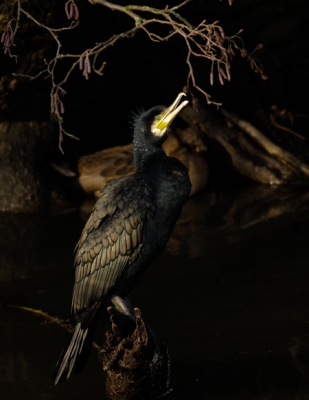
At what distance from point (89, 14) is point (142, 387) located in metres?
4.65

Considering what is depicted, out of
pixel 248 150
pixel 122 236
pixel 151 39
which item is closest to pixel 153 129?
pixel 122 236

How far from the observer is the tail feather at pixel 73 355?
4359 millimetres

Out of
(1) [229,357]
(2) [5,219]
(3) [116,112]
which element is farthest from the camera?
(3) [116,112]

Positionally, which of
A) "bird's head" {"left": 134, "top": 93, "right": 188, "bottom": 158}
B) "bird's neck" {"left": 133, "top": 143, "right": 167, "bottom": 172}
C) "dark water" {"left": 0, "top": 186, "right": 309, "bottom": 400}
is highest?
"bird's head" {"left": 134, "top": 93, "right": 188, "bottom": 158}

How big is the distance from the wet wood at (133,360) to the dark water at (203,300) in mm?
165

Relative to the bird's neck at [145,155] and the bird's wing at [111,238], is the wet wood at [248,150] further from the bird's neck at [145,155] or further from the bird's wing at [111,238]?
the bird's wing at [111,238]

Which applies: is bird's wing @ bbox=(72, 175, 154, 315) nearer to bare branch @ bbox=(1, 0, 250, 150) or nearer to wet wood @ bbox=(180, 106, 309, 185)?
bare branch @ bbox=(1, 0, 250, 150)

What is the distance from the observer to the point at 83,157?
942 cm

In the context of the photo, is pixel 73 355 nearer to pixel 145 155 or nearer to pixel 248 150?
pixel 145 155

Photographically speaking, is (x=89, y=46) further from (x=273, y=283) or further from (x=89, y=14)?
(x=273, y=283)

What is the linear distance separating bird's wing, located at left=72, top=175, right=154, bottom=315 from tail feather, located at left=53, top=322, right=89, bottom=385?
0.66ft

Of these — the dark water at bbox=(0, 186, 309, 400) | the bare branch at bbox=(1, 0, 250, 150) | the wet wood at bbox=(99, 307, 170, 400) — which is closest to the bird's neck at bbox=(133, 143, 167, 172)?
the bare branch at bbox=(1, 0, 250, 150)

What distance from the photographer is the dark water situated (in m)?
4.59

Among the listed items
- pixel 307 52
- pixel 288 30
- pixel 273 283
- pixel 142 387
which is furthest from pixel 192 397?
pixel 307 52
